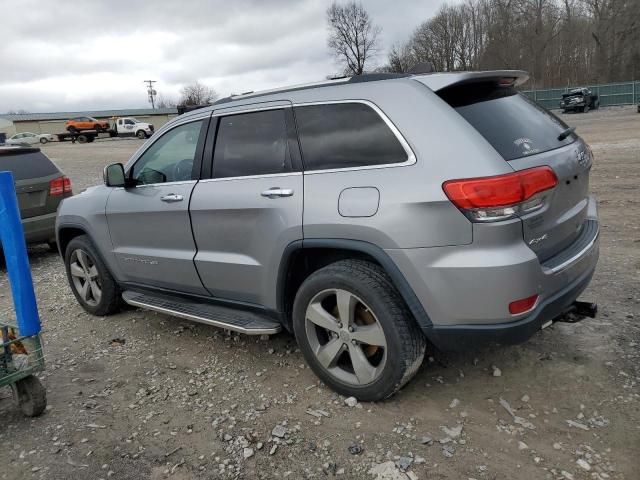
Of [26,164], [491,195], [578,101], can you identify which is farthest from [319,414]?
[578,101]

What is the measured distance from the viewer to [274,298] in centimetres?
344

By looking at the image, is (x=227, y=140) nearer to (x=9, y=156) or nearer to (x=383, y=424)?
(x=383, y=424)

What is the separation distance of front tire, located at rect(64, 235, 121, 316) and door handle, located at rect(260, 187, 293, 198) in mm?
2262

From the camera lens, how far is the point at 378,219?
2811 millimetres

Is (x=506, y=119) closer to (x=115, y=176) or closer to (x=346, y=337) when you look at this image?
(x=346, y=337)

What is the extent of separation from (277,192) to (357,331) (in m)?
0.96

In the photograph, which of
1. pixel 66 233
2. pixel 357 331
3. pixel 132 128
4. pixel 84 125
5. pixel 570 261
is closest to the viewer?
pixel 570 261

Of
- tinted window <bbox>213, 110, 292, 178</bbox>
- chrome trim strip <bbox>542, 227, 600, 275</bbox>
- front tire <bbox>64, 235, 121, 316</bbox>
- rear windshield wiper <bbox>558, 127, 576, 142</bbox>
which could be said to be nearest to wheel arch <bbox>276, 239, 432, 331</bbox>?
tinted window <bbox>213, 110, 292, 178</bbox>

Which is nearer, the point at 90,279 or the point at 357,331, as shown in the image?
the point at 357,331

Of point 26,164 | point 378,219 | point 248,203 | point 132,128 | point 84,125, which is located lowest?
point 378,219

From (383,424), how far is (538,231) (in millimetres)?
1356

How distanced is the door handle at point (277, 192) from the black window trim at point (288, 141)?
0.10 meters

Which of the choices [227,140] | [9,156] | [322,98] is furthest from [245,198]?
[9,156]

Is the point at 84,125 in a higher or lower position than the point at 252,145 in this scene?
higher
